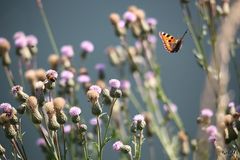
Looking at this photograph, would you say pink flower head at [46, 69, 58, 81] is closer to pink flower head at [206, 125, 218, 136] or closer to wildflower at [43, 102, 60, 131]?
wildflower at [43, 102, 60, 131]

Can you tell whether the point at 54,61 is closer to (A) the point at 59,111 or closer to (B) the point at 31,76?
(B) the point at 31,76

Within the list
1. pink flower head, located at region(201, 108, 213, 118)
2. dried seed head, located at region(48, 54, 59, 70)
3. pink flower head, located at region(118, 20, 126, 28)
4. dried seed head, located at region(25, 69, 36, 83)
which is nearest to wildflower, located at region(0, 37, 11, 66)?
dried seed head, located at region(25, 69, 36, 83)

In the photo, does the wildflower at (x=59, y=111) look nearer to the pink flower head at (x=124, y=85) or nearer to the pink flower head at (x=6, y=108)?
the pink flower head at (x=6, y=108)

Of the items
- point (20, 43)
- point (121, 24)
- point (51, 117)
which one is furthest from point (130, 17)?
point (51, 117)

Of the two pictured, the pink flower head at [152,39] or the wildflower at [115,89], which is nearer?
the wildflower at [115,89]

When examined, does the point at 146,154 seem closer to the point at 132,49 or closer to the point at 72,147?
the point at 132,49

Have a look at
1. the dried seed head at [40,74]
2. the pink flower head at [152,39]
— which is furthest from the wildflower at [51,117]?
the pink flower head at [152,39]
